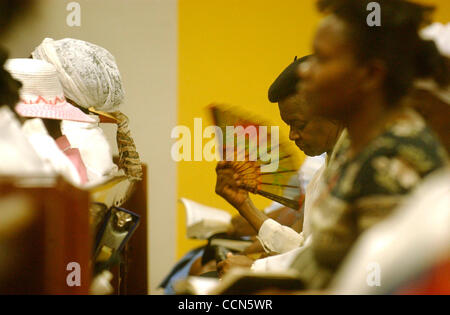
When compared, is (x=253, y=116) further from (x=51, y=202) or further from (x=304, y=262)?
(x=51, y=202)

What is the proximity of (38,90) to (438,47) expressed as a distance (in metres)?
1.25

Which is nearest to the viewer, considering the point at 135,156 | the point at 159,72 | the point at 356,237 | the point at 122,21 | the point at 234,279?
the point at 356,237

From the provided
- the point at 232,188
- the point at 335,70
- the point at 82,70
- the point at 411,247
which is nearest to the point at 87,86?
the point at 82,70

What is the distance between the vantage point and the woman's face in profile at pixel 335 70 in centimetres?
138

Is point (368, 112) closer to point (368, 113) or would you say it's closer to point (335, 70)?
point (368, 113)

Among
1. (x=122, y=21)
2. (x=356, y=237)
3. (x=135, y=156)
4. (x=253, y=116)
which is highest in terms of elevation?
(x=122, y=21)

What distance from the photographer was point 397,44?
1.36m

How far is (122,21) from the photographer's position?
12.5 ft

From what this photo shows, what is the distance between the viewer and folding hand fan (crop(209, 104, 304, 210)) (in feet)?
8.59

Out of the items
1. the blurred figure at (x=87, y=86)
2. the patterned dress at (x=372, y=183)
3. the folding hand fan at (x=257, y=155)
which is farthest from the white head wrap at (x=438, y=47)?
the blurred figure at (x=87, y=86)

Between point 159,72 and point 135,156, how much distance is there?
5.08 feet

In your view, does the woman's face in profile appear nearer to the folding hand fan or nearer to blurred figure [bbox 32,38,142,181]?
blurred figure [bbox 32,38,142,181]

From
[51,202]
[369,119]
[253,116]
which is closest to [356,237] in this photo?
[369,119]

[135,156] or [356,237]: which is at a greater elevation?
[135,156]
